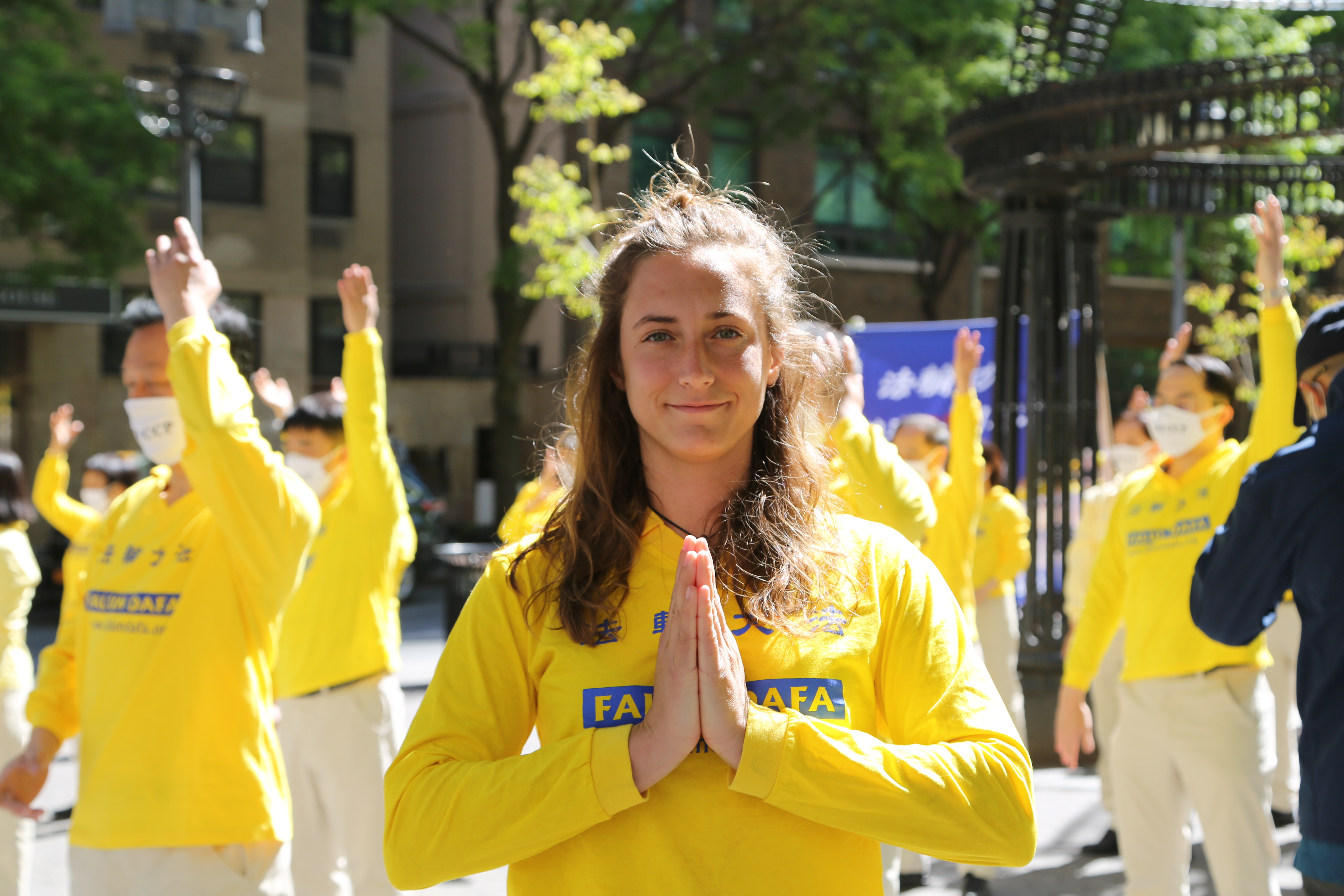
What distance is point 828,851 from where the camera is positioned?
1.94 m

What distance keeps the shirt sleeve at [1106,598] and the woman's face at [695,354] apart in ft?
11.3

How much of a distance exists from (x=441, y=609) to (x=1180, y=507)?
13824 millimetres

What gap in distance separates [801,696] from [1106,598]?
3.62m

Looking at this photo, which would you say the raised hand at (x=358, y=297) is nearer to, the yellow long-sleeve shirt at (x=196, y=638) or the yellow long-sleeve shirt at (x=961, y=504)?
the yellow long-sleeve shirt at (x=196, y=638)

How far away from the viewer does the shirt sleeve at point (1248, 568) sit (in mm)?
2881

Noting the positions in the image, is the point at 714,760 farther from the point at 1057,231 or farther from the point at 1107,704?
the point at 1057,231

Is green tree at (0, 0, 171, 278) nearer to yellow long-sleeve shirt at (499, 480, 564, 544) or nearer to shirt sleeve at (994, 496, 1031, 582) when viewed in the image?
shirt sleeve at (994, 496, 1031, 582)

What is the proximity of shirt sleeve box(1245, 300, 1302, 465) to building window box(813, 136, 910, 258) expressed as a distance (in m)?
23.2

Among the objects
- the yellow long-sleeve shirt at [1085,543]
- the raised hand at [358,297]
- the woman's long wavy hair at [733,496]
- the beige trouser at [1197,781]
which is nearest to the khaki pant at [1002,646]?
the yellow long-sleeve shirt at [1085,543]

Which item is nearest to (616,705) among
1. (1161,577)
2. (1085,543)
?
(1161,577)

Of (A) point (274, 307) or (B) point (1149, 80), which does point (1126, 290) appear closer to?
(A) point (274, 307)

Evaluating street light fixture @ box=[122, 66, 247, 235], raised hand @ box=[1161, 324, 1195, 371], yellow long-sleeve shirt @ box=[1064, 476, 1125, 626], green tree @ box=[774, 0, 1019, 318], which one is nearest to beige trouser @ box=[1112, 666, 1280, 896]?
raised hand @ box=[1161, 324, 1195, 371]

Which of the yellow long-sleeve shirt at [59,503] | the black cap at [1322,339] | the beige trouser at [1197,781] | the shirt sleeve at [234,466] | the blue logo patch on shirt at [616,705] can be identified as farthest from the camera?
the yellow long-sleeve shirt at [59,503]

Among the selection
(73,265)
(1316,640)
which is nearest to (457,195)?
(73,265)
